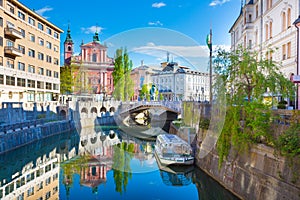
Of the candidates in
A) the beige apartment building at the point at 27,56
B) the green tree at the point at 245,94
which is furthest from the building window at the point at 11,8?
the green tree at the point at 245,94

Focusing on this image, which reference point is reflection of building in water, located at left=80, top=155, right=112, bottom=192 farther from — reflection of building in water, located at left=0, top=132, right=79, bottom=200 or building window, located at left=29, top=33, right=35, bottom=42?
building window, located at left=29, top=33, right=35, bottom=42

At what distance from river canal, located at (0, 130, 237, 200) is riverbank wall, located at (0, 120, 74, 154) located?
1077mm

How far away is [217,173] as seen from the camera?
55.2 feet

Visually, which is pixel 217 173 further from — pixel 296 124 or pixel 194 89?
pixel 296 124

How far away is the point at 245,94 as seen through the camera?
624 inches

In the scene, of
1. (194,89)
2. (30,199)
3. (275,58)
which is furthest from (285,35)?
(30,199)

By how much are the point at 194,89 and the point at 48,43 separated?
1539 inches

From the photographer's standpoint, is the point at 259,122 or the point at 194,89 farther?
the point at 194,89

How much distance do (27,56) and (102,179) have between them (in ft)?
A: 101

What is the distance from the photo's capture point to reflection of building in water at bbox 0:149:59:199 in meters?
15.6

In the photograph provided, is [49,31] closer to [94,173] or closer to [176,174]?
[94,173]

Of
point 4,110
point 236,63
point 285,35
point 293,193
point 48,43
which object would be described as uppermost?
point 48,43

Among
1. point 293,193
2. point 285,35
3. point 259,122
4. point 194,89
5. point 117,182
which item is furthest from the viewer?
point 285,35

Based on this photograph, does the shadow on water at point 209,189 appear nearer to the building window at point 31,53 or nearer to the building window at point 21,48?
the building window at point 21,48
